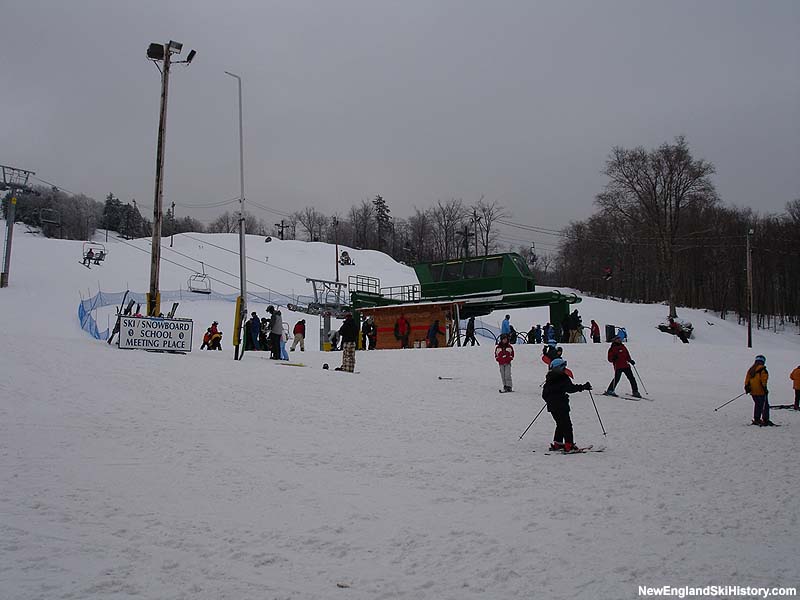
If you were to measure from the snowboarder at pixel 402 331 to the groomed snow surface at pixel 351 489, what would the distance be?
1547 centimetres

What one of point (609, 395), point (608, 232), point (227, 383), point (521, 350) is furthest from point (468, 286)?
point (608, 232)

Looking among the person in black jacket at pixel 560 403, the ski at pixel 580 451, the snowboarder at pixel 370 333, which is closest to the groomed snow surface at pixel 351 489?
the ski at pixel 580 451

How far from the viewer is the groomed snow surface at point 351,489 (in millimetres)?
5133

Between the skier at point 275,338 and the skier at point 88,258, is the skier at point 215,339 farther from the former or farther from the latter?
the skier at point 88,258

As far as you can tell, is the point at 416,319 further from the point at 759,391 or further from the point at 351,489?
the point at 351,489

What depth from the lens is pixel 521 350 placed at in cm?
2627

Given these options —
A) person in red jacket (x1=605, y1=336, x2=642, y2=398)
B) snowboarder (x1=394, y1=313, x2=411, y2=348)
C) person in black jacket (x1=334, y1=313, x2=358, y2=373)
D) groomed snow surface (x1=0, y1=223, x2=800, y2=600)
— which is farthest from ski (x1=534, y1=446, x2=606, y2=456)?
snowboarder (x1=394, y1=313, x2=411, y2=348)

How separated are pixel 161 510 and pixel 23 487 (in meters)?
1.53

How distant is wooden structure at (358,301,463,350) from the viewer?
31.7 meters

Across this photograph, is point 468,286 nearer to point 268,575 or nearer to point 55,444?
point 55,444

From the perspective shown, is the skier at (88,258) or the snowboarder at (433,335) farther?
the skier at (88,258)

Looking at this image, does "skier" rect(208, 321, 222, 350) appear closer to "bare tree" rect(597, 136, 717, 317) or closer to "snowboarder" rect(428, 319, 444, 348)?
"snowboarder" rect(428, 319, 444, 348)

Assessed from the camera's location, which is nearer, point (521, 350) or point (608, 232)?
point (521, 350)

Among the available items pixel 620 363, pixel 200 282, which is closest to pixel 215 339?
pixel 620 363
